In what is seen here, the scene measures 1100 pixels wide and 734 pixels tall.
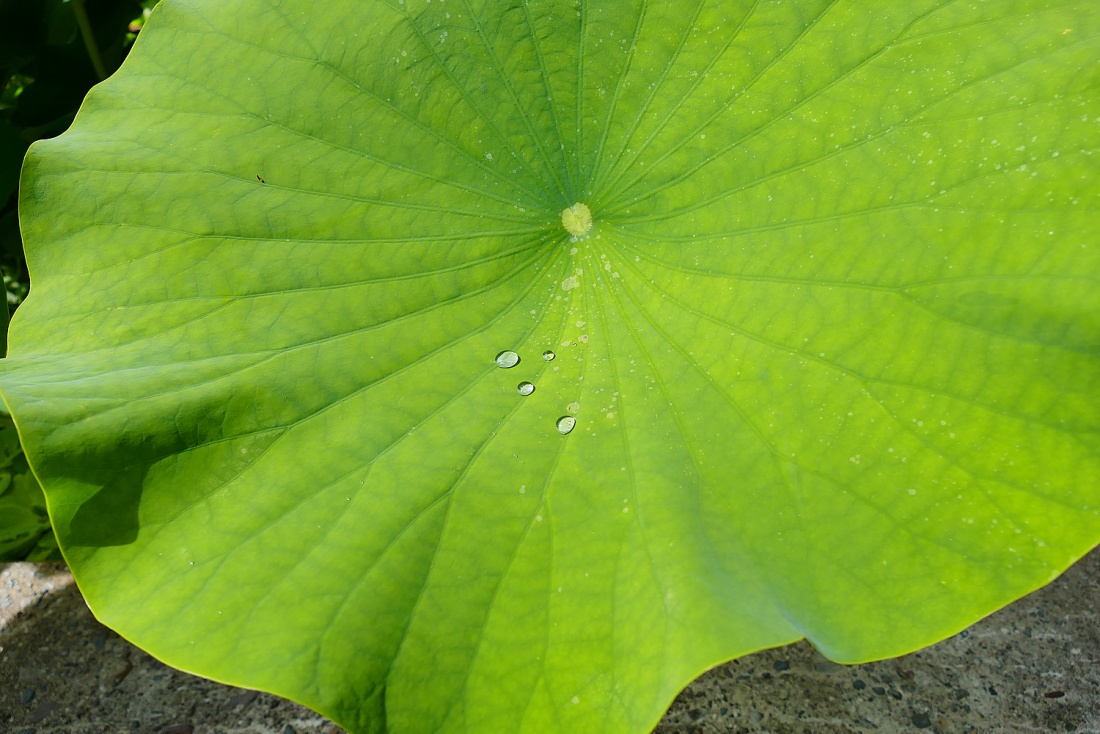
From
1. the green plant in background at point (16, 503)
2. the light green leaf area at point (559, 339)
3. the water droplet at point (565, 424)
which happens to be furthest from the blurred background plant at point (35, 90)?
the water droplet at point (565, 424)

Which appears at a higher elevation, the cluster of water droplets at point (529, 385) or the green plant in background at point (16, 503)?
the cluster of water droplets at point (529, 385)

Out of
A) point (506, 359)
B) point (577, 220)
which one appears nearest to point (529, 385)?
point (506, 359)

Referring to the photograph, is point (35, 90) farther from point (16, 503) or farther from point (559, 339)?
point (559, 339)

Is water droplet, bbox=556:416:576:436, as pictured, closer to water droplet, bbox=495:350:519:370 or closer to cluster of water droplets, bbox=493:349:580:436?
cluster of water droplets, bbox=493:349:580:436

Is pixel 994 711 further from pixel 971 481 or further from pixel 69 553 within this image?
pixel 69 553

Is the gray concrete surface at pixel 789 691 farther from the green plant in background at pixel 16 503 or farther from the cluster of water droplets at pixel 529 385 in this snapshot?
the cluster of water droplets at pixel 529 385

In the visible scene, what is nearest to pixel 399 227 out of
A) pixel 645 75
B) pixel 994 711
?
pixel 645 75

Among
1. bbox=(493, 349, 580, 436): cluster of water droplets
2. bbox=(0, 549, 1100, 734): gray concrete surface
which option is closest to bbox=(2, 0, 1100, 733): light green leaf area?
bbox=(493, 349, 580, 436): cluster of water droplets
